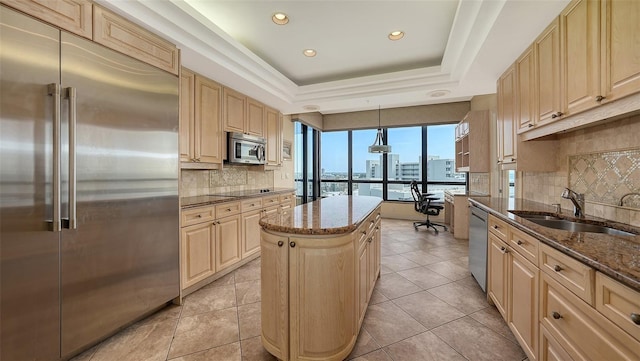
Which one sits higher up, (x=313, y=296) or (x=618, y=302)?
(x=618, y=302)

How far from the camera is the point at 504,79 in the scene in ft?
9.34

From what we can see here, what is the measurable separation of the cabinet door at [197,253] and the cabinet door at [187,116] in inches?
31.8

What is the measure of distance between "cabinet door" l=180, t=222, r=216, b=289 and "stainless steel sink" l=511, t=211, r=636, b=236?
2948mm

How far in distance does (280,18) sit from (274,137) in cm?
233

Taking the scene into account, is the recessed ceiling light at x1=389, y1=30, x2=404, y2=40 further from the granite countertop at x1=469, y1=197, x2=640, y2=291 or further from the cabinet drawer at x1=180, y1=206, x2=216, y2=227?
the cabinet drawer at x1=180, y1=206, x2=216, y2=227

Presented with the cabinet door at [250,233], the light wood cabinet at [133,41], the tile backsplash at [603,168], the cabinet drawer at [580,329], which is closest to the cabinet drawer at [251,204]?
the cabinet door at [250,233]

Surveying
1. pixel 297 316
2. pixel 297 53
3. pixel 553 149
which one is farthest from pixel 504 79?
pixel 297 316

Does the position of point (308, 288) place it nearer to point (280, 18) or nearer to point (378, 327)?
point (378, 327)

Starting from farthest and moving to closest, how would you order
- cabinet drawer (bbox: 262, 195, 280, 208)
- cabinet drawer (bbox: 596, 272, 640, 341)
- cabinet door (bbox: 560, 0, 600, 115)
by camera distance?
cabinet drawer (bbox: 262, 195, 280, 208) → cabinet door (bbox: 560, 0, 600, 115) → cabinet drawer (bbox: 596, 272, 640, 341)

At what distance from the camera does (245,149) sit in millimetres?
3654

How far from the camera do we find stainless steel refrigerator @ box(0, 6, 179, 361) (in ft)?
4.48

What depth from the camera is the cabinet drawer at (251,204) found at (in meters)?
3.32

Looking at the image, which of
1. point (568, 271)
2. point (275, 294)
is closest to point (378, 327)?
point (275, 294)

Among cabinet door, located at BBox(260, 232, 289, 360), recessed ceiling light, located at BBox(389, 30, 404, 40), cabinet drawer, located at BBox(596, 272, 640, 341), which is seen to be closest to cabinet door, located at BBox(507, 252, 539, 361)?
cabinet drawer, located at BBox(596, 272, 640, 341)
